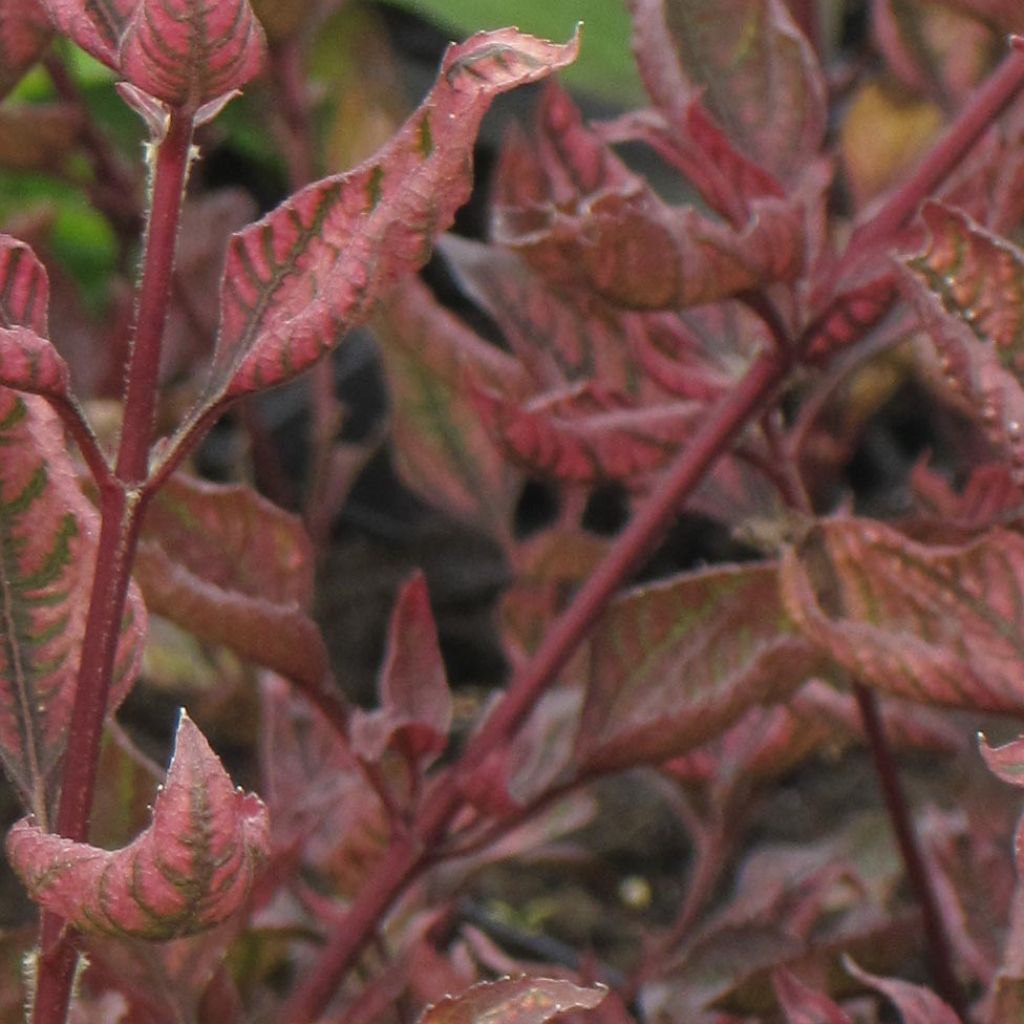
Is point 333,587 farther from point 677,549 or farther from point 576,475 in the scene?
point 576,475

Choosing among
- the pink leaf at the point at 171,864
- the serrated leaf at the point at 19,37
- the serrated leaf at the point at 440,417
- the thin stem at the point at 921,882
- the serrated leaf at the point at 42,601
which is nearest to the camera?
the pink leaf at the point at 171,864

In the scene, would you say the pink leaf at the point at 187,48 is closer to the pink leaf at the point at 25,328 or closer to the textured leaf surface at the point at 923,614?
the pink leaf at the point at 25,328

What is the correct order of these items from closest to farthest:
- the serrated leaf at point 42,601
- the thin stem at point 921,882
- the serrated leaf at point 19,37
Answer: the serrated leaf at point 42,601
the serrated leaf at point 19,37
the thin stem at point 921,882

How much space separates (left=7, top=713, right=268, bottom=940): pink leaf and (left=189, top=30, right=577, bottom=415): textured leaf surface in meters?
0.11

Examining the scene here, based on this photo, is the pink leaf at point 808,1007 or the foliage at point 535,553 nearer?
the foliage at point 535,553

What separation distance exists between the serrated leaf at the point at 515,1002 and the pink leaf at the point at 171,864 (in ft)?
0.31

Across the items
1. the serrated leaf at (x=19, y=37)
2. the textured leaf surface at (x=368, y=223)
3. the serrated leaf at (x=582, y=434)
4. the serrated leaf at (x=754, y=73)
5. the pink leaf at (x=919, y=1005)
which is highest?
the serrated leaf at (x=754, y=73)

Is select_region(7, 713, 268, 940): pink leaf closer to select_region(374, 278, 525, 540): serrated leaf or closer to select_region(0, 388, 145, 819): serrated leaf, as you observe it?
select_region(0, 388, 145, 819): serrated leaf

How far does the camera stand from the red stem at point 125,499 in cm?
45

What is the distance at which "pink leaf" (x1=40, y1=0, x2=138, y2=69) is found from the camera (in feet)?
1.44

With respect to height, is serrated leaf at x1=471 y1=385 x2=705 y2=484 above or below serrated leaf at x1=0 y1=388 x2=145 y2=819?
above

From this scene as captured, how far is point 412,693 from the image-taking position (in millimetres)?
704

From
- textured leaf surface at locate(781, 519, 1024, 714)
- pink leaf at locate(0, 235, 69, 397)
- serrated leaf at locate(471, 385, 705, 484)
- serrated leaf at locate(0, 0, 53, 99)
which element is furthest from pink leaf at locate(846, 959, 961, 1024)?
serrated leaf at locate(0, 0, 53, 99)

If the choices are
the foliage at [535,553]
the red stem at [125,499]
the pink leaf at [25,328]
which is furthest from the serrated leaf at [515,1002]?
the pink leaf at [25,328]
